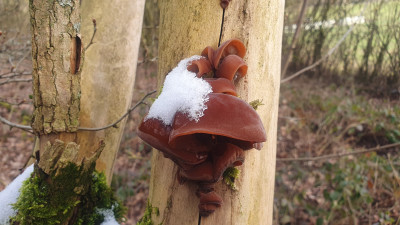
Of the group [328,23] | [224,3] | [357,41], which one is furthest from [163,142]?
[328,23]

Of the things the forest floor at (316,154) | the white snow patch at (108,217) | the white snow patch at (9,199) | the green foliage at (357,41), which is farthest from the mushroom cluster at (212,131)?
the green foliage at (357,41)

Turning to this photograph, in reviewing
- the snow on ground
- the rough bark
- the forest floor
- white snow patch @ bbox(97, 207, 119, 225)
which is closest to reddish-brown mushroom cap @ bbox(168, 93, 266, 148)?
white snow patch @ bbox(97, 207, 119, 225)

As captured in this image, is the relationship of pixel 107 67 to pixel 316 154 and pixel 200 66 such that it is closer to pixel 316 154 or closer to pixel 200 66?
pixel 200 66

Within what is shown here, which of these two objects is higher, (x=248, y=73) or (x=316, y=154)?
(x=248, y=73)

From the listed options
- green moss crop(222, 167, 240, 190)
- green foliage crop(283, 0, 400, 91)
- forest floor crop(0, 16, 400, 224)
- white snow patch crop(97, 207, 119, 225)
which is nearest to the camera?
green moss crop(222, 167, 240, 190)

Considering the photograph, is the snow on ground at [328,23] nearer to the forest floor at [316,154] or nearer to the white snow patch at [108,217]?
the forest floor at [316,154]

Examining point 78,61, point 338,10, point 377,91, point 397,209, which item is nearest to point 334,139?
point 397,209

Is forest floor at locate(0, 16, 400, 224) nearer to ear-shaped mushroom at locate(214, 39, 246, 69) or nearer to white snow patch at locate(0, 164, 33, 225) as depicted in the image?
white snow patch at locate(0, 164, 33, 225)
